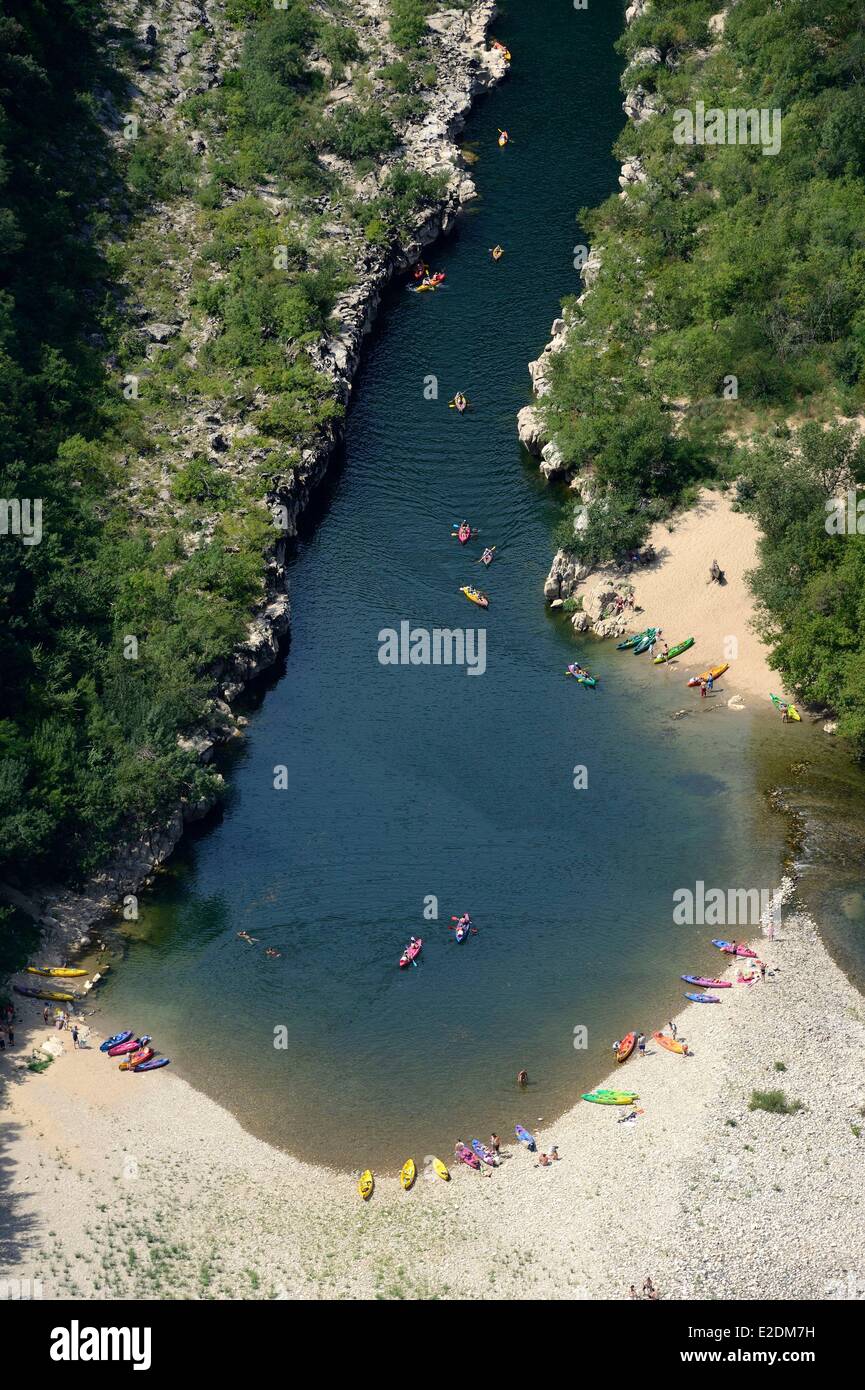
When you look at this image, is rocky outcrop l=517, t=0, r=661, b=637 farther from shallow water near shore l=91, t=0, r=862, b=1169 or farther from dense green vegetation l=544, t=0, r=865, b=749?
shallow water near shore l=91, t=0, r=862, b=1169

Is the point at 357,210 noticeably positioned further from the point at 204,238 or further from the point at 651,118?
the point at 651,118

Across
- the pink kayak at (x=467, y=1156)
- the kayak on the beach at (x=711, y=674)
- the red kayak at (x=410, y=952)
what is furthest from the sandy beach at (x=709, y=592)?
the pink kayak at (x=467, y=1156)

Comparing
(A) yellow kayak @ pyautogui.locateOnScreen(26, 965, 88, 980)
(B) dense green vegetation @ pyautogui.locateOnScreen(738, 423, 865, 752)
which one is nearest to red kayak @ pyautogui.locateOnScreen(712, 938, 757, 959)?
(B) dense green vegetation @ pyautogui.locateOnScreen(738, 423, 865, 752)

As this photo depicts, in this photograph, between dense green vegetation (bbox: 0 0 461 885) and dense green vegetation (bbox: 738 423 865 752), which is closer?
dense green vegetation (bbox: 0 0 461 885)

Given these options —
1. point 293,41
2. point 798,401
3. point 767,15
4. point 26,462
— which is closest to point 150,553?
point 26,462

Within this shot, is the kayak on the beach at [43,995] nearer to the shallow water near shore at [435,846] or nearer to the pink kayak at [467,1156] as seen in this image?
the shallow water near shore at [435,846]

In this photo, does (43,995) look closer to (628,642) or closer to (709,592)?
(628,642)

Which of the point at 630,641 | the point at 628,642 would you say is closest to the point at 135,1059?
the point at 628,642
